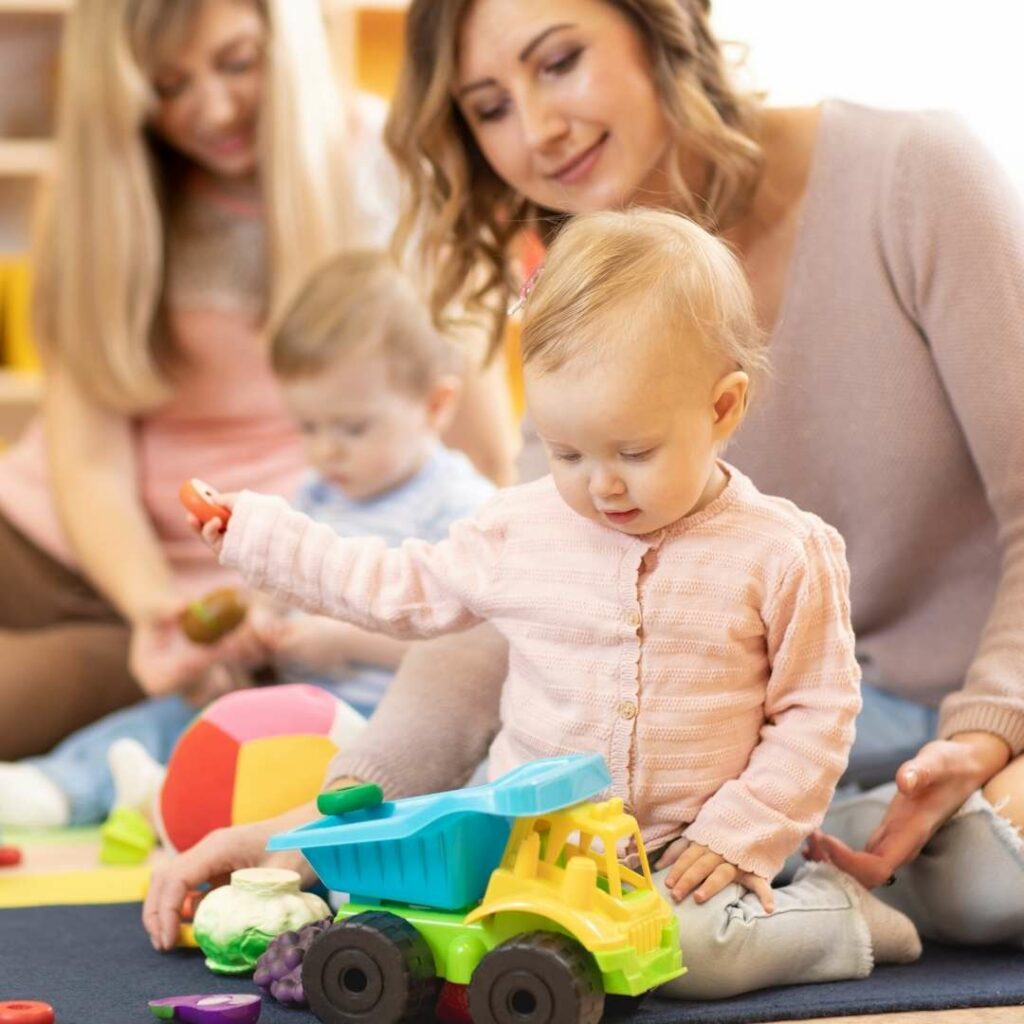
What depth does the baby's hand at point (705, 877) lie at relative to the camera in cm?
110

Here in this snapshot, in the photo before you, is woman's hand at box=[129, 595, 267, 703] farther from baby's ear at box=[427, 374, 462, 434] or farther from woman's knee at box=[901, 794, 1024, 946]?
woman's knee at box=[901, 794, 1024, 946]

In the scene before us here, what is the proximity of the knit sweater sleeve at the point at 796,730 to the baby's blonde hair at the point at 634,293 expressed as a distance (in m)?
0.17

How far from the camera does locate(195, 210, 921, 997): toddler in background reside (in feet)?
3.53

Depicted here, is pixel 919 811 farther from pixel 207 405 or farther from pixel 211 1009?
pixel 207 405

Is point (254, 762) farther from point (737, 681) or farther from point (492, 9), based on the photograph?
point (492, 9)

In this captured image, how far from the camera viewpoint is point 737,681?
1.14 meters

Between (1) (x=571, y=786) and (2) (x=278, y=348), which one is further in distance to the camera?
(2) (x=278, y=348)

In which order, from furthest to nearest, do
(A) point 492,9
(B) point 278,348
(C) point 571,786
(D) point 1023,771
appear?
1. (B) point 278,348
2. (A) point 492,9
3. (D) point 1023,771
4. (C) point 571,786

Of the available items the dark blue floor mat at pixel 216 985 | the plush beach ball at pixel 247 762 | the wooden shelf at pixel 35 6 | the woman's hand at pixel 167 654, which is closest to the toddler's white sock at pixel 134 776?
the woman's hand at pixel 167 654

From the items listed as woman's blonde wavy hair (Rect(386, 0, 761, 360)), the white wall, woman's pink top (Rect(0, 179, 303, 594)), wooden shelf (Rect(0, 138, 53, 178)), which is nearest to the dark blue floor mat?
woman's blonde wavy hair (Rect(386, 0, 761, 360))

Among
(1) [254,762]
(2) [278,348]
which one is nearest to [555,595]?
(1) [254,762]

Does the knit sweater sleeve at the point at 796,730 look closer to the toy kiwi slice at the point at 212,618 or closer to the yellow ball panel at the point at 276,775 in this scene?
the yellow ball panel at the point at 276,775

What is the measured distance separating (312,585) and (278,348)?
72 cm

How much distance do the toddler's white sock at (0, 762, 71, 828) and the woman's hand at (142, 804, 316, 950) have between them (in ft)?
1.80
